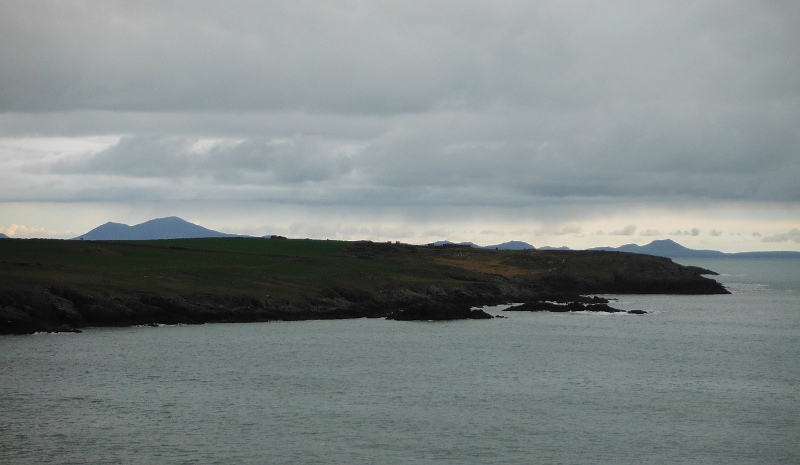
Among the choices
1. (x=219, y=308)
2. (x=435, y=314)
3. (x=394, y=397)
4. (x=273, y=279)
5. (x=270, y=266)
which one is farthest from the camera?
(x=270, y=266)

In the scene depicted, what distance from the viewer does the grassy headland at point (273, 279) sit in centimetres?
8059

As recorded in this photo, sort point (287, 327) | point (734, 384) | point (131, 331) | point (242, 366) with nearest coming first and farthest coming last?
point (734, 384), point (242, 366), point (131, 331), point (287, 327)

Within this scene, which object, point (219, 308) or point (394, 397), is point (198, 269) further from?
point (394, 397)

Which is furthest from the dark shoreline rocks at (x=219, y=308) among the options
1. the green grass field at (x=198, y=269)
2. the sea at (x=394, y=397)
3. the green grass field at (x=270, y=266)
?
the sea at (x=394, y=397)

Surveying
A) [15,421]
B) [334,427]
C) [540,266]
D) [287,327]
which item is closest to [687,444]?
[334,427]

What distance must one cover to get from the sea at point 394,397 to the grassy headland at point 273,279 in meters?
4.79

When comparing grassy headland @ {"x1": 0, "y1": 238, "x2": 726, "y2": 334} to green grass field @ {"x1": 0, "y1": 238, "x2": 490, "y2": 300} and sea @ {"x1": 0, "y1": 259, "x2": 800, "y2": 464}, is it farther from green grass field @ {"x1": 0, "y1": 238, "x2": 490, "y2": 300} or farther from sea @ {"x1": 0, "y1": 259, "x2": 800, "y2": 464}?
sea @ {"x1": 0, "y1": 259, "x2": 800, "y2": 464}

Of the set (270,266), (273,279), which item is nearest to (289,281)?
(273,279)

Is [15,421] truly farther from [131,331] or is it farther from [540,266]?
[540,266]

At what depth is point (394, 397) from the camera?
49.0 m

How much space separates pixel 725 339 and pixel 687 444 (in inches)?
1792

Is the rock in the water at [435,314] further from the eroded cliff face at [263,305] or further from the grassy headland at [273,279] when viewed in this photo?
the grassy headland at [273,279]

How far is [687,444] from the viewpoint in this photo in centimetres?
3859

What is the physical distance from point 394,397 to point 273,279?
187ft
